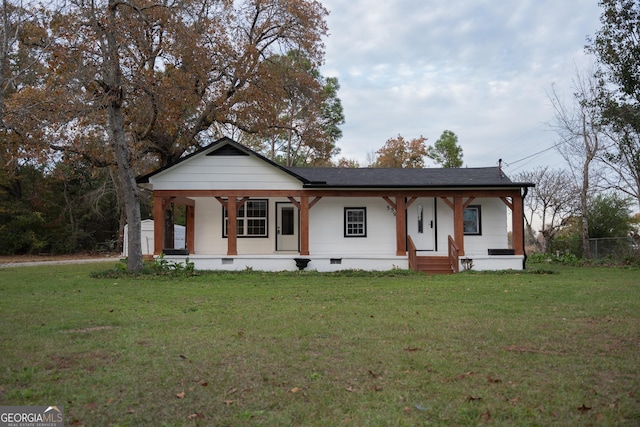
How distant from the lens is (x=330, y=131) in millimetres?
37688

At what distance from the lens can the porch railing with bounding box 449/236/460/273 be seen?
1653cm

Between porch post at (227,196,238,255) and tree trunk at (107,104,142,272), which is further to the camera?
porch post at (227,196,238,255)

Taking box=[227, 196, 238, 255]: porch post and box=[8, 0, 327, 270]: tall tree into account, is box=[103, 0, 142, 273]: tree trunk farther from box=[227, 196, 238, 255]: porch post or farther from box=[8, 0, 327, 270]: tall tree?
box=[227, 196, 238, 255]: porch post

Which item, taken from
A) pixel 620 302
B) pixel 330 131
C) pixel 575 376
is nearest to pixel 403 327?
pixel 575 376

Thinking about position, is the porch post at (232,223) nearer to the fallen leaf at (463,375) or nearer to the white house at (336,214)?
the white house at (336,214)

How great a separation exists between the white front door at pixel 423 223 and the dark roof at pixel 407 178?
1024 mm

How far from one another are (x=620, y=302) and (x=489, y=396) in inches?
255

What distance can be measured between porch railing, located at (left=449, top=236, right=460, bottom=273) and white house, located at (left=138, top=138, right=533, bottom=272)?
33 mm

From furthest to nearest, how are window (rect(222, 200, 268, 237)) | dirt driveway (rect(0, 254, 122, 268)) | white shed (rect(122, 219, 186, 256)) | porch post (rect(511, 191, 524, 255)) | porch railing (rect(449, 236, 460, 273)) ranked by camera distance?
white shed (rect(122, 219, 186, 256)) < dirt driveway (rect(0, 254, 122, 268)) < window (rect(222, 200, 268, 237)) < porch post (rect(511, 191, 524, 255)) < porch railing (rect(449, 236, 460, 273))

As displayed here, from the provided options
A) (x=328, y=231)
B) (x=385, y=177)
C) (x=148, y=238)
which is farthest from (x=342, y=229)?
(x=148, y=238)

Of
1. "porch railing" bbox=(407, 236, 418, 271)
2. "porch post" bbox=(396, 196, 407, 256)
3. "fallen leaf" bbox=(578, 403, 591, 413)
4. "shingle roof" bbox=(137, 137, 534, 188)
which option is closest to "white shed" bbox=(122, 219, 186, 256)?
"shingle roof" bbox=(137, 137, 534, 188)

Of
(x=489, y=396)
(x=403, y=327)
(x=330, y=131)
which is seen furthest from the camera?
(x=330, y=131)

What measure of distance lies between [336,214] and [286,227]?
2.03 metres

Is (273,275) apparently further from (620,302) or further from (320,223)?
(620,302)
